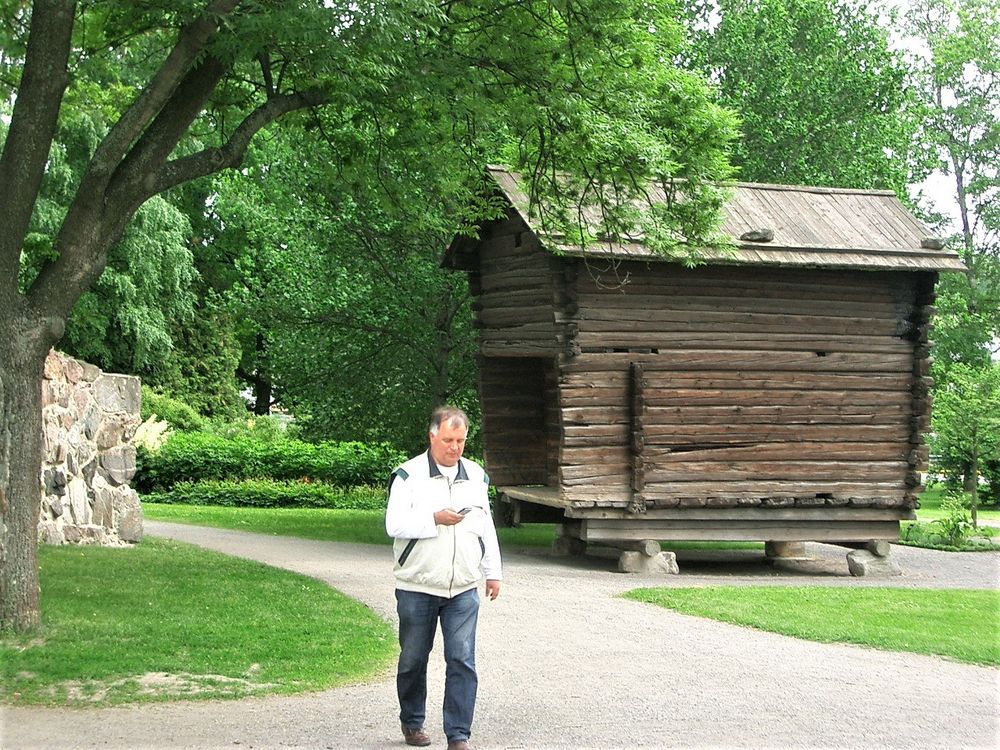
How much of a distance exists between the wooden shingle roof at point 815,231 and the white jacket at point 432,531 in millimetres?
9314

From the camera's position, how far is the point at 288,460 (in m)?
32.1

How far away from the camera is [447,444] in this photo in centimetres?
714

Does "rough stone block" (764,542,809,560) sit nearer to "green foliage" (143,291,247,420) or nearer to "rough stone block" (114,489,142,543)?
"rough stone block" (114,489,142,543)

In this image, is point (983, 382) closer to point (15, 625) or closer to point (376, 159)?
point (376, 159)

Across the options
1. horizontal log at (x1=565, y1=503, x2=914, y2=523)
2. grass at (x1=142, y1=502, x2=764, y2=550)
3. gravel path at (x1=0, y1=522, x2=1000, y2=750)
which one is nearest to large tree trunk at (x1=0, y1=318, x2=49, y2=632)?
gravel path at (x1=0, y1=522, x2=1000, y2=750)

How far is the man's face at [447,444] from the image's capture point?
713 centimetres

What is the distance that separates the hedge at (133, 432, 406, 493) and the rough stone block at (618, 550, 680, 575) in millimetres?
12512

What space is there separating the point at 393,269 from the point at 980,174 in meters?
30.0

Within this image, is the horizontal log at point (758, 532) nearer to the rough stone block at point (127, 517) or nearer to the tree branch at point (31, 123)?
the rough stone block at point (127, 517)

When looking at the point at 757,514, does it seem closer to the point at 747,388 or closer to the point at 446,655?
the point at 747,388

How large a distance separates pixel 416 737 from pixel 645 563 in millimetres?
11053

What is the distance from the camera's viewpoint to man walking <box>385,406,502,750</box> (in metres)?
7.05

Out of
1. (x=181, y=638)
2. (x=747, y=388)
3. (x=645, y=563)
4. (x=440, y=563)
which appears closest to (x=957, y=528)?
(x=747, y=388)

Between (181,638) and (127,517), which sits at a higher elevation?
(127,517)
